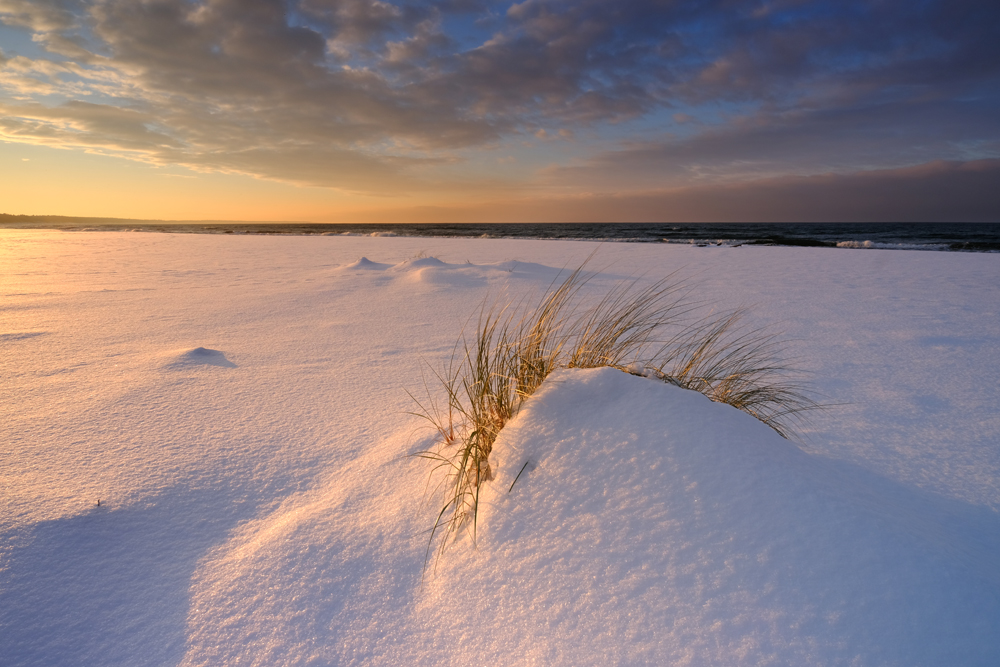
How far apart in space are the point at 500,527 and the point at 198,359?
215cm

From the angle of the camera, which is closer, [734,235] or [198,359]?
[198,359]

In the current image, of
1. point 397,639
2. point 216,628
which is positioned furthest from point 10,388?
point 397,639

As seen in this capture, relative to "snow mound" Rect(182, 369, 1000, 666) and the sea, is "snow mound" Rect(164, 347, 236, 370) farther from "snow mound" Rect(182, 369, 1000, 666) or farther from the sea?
the sea

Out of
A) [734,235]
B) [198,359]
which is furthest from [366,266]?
[734,235]

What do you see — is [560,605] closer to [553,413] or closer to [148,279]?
[553,413]

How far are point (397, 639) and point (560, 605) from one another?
A: 0.33 m

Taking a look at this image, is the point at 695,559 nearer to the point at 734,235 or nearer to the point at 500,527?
the point at 500,527

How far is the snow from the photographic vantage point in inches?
36.1

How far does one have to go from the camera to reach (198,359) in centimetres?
259

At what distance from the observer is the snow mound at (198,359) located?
251 centimetres

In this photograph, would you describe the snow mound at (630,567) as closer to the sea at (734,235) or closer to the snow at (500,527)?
the snow at (500,527)

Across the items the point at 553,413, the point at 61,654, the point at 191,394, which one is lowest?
the point at 61,654

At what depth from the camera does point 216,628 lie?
1.02 meters

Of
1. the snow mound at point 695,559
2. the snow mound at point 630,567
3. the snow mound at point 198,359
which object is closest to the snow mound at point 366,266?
the snow mound at point 198,359
